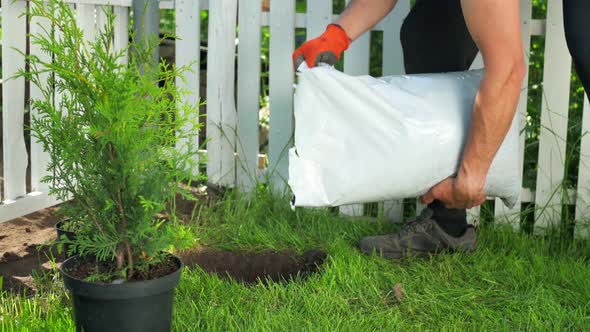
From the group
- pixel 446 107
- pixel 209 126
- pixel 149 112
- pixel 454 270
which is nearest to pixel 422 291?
pixel 454 270

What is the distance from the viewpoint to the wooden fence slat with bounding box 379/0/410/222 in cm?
332

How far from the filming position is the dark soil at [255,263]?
282 centimetres

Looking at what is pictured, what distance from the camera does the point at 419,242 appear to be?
2.92m

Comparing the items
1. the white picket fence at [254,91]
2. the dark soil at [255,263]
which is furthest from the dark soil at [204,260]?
the white picket fence at [254,91]

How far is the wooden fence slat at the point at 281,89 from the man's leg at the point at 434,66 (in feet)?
2.11

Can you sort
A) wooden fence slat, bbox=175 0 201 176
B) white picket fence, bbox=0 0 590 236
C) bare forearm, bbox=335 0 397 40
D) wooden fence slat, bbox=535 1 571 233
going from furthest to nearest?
1. wooden fence slat, bbox=175 0 201 176
2. wooden fence slat, bbox=535 1 571 233
3. white picket fence, bbox=0 0 590 236
4. bare forearm, bbox=335 0 397 40

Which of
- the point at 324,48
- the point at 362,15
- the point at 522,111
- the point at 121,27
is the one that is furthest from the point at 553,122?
the point at 121,27

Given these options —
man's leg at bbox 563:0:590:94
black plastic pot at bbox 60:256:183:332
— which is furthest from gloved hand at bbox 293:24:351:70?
black plastic pot at bbox 60:256:183:332

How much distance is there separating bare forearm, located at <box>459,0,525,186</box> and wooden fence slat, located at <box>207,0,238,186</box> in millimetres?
1425

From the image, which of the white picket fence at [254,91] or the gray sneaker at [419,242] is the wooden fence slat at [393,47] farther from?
the gray sneaker at [419,242]

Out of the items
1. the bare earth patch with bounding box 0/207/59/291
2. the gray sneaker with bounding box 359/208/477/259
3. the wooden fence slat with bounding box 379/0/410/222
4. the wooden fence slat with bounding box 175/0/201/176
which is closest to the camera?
the bare earth patch with bounding box 0/207/59/291

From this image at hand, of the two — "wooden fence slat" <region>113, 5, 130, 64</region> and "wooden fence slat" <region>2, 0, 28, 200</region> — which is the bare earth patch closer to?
"wooden fence slat" <region>2, 0, 28, 200</region>

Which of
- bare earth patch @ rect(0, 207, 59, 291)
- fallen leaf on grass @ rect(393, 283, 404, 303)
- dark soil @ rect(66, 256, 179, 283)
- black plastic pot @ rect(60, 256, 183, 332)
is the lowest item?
fallen leaf on grass @ rect(393, 283, 404, 303)

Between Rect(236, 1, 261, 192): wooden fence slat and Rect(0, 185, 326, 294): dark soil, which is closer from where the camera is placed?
Rect(0, 185, 326, 294): dark soil
